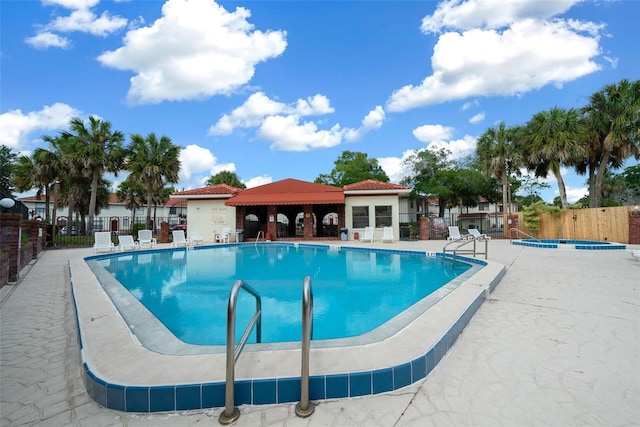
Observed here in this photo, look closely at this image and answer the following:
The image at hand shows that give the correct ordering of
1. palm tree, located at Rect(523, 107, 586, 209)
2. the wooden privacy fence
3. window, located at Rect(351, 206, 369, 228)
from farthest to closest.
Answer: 1. palm tree, located at Rect(523, 107, 586, 209)
2. window, located at Rect(351, 206, 369, 228)
3. the wooden privacy fence

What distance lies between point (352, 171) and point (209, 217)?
23178 mm

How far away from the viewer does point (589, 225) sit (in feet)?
65.1

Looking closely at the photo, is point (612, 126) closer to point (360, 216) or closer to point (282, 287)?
point (360, 216)

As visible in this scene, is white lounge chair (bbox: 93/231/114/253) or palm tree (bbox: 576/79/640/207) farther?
palm tree (bbox: 576/79/640/207)


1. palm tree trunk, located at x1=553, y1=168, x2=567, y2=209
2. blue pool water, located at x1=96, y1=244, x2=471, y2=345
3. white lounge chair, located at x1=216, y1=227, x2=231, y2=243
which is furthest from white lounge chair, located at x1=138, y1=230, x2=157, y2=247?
palm tree trunk, located at x1=553, y1=168, x2=567, y2=209

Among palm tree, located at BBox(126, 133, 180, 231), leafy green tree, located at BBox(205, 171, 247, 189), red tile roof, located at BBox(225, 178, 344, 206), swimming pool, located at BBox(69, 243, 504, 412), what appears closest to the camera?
swimming pool, located at BBox(69, 243, 504, 412)

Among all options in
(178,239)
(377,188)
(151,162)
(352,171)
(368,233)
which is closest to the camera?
(178,239)

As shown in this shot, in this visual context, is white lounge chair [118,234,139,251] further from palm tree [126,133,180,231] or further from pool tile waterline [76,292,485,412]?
pool tile waterline [76,292,485,412]

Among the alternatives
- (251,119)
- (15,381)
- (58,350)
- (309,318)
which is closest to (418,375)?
(309,318)

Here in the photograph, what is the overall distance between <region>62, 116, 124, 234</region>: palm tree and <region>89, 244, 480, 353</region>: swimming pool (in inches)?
503

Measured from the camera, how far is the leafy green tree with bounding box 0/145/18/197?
32156 millimetres

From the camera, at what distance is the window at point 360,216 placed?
23.1 m

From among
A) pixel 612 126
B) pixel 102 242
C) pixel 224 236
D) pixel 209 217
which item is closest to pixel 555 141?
pixel 612 126

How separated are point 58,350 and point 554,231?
1029 inches
